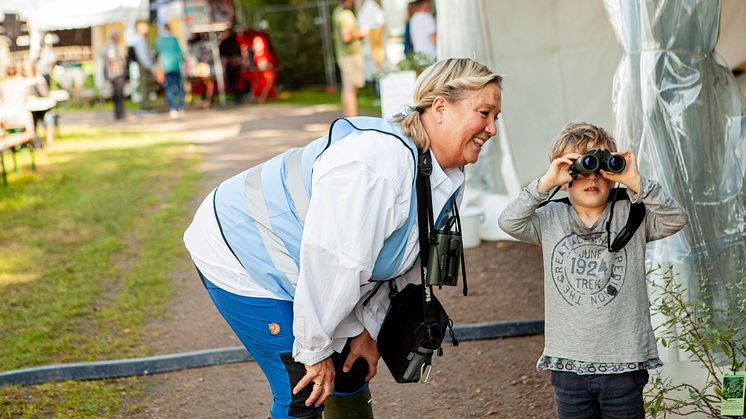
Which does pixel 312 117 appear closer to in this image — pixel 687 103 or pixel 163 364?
pixel 163 364

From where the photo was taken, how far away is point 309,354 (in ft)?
9.42

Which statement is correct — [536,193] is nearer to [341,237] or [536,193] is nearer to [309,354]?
[341,237]

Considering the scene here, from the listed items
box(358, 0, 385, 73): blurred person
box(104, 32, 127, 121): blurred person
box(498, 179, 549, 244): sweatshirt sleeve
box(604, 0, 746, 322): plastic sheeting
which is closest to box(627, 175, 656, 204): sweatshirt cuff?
box(498, 179, 549, 244): sweatshirt sleeve

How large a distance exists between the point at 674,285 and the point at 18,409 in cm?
342

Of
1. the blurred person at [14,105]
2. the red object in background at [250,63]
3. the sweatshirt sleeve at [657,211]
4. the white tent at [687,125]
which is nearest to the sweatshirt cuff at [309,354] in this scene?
the sweatshirt sleeve at [657,211]

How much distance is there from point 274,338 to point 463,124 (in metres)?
0.94

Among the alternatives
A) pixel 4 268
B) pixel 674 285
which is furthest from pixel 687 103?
pixel 4 268

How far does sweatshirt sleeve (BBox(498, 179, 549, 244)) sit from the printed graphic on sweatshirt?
0.37 ft

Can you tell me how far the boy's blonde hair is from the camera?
3.16 metres

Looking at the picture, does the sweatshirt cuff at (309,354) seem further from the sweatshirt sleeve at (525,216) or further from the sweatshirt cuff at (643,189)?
the sweatshirt cuff at (643,189)

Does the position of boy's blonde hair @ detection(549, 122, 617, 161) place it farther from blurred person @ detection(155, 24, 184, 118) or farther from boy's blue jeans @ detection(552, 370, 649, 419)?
blurred person @ detection(155, 24, 184, 118)

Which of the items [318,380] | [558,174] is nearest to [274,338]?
[318,380]

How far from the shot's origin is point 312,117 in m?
17.7

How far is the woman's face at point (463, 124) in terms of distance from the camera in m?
2.87
